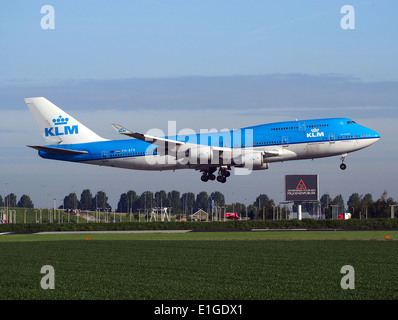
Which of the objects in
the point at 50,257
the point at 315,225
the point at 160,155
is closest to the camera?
the point at 50,257

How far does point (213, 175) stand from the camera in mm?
79000

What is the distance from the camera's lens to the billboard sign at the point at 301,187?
516ft

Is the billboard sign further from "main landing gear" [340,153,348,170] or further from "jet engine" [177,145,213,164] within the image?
"main landing gear" [340,153,348,170]

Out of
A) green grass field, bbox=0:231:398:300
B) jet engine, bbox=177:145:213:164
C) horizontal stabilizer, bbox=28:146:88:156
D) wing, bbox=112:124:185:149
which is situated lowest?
green grass field, bbox=0:231:398:300

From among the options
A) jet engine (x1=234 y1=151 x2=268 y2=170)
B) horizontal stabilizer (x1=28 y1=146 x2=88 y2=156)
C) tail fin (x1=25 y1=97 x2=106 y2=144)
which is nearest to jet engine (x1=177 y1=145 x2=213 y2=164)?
jet engine (x1=234 y1=151 x2=268 y2=170)

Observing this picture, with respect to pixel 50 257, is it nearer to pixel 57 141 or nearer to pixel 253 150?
pixel 253 150

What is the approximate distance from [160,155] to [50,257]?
29.1 metres

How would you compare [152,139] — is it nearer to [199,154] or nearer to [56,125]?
[199,154]

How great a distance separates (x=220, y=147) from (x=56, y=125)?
81.2ft

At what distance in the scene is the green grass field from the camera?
2762cm

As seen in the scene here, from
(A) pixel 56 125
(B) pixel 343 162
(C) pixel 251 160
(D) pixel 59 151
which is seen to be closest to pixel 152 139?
(C) pixel 251 160
